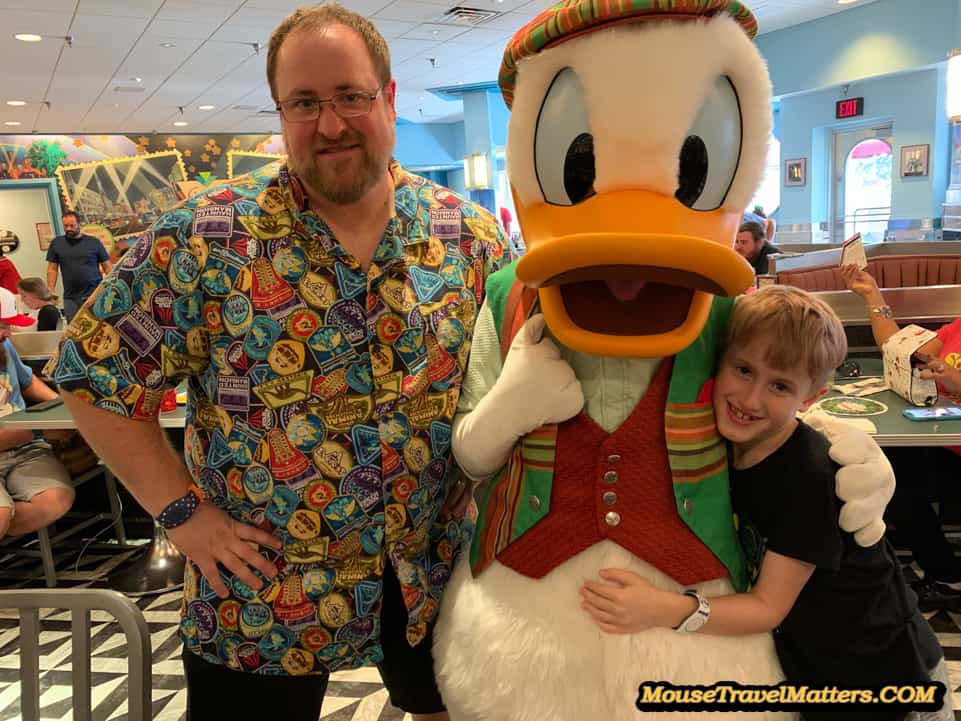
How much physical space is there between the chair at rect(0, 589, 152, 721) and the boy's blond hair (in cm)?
96

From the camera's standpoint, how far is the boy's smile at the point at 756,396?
1.04 metres

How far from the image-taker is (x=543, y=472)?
106cm

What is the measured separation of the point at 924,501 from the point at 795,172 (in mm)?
7916

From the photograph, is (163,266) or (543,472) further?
(163,266)

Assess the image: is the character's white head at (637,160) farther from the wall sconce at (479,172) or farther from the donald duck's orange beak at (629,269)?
the wall sconce at (479,172)

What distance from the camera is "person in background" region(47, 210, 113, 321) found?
7859 mm

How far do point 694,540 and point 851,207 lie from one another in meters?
10.1

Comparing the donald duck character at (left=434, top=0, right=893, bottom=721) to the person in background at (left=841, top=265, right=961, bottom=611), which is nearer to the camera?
the donald duck character at (left=434, top=0, right=893, bottom=721)

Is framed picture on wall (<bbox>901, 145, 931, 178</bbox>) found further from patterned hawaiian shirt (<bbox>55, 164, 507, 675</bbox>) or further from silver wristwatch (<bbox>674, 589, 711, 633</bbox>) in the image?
silver wristwatch (<bbox>674, 589, 711, 633</bbox>)

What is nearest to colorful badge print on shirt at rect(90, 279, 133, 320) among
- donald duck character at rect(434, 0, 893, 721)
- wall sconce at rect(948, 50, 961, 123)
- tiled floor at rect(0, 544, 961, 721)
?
donald duck character at rect(434, 0, 893, 721)

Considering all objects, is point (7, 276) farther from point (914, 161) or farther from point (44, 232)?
point (914, 161)

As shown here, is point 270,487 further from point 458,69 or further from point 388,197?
point 458,69

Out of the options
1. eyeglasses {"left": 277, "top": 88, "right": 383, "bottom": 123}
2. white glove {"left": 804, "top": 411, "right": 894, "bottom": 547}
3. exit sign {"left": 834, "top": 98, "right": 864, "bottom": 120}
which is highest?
exit sign {"left": 834, "top": 98, "right": 864, "bottom": 120}

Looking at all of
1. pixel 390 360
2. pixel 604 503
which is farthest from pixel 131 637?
pixel 604 503
